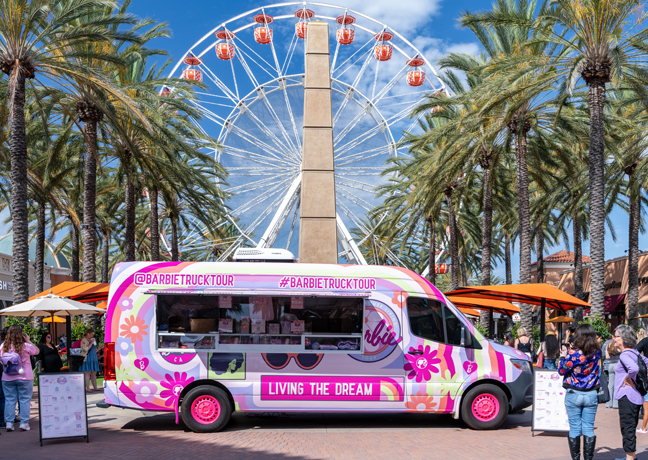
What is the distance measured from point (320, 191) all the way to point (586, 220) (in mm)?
23706

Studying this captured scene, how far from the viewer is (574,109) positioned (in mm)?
22500

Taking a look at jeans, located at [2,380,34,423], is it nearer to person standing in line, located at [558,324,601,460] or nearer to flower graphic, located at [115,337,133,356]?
flower graphic, located at [115,337,133,356]

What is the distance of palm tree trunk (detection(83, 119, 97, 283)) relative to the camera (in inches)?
763

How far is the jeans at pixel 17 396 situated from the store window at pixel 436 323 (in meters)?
6.24

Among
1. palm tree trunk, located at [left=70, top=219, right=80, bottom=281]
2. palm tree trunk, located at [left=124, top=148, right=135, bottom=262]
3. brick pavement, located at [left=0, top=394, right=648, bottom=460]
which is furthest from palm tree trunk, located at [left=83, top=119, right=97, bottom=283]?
palm tree trunk, located at [left=70, top=219, right=80, bottom=281]

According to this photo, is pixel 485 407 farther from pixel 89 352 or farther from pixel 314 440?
pixel 89 352

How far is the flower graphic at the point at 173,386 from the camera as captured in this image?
32.0ft

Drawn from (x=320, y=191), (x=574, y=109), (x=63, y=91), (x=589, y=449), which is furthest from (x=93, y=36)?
(x=574, y=109)

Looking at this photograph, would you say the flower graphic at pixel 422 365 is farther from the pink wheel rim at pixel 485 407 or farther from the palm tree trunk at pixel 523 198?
the palm tree trunk at pixel 523 198

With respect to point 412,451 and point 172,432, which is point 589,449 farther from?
point 172,432

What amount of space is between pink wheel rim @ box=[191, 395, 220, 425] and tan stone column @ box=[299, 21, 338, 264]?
23.7 ft

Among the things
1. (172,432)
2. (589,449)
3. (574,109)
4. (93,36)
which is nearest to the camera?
(589,449)

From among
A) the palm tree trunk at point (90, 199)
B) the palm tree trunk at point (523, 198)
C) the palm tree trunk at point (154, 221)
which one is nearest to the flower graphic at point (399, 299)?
the palm tree trunk at point (90, 199)

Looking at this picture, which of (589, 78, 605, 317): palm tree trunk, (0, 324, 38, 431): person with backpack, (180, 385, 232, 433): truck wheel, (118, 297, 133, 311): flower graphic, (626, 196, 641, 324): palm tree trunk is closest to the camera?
(0, 324, 38, 431): person with backpack
